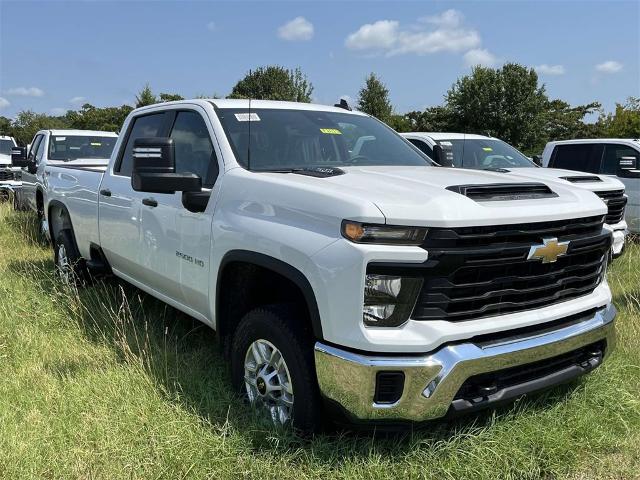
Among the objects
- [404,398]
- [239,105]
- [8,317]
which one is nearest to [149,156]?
[239,105]

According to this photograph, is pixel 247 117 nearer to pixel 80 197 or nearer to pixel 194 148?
pixel 194 148

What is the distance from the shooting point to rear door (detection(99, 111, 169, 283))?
4309 millimetres

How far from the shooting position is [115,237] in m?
4.77

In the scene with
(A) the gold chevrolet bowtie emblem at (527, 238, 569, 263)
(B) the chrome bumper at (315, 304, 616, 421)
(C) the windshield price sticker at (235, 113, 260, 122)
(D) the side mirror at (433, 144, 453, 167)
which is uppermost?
(C) the windshield price sticker at (235, 113, 260, 122)

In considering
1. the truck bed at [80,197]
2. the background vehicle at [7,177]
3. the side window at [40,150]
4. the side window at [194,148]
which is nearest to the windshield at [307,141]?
the side window at [194,148]

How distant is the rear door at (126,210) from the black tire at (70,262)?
0.77 meters

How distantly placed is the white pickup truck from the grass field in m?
0.25

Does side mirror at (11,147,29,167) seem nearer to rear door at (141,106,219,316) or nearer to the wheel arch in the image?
rear door at (141,106,219,316)

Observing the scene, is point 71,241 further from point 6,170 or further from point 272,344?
point 6,170

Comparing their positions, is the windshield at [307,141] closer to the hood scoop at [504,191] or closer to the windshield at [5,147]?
the hood scoop at [504,191]

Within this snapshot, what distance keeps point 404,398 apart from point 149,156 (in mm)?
1899

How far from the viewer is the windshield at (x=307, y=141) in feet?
11.8

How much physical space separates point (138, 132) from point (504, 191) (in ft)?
10.6

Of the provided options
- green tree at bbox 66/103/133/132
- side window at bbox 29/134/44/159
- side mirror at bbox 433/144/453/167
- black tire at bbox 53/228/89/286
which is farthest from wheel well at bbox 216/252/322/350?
green tree at bbox 66/103/133/132
